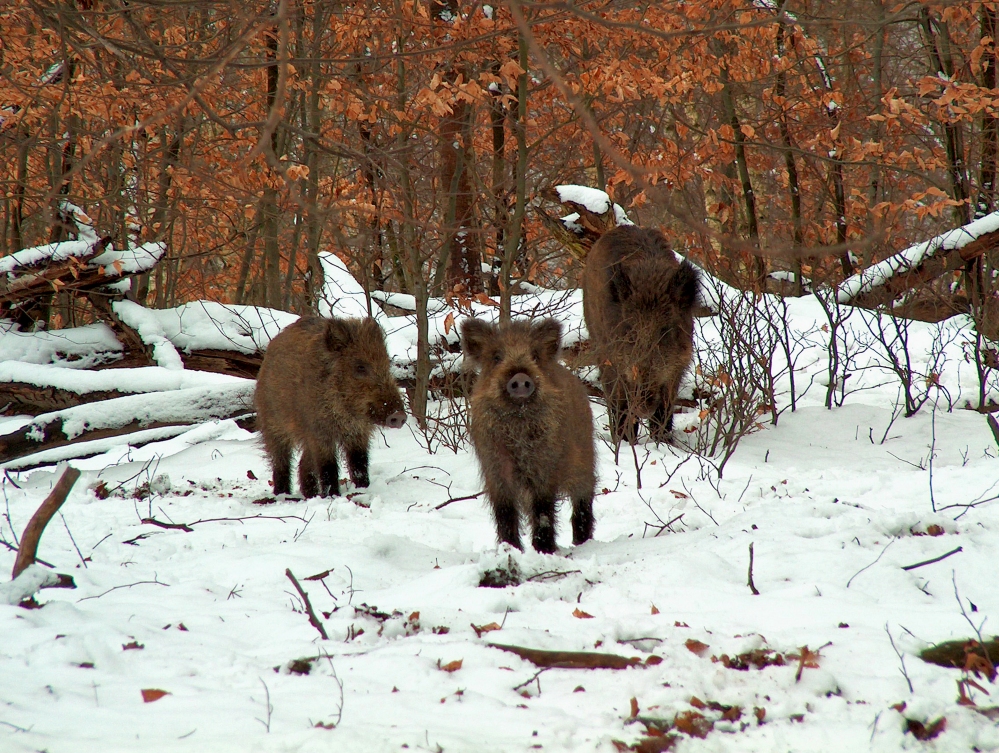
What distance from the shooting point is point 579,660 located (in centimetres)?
261

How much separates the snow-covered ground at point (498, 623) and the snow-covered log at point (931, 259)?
3093 mm

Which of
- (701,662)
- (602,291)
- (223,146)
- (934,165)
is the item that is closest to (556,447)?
(701,662)

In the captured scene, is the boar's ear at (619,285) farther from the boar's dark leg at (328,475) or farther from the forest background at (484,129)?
the boar's dark leg at (328,475)

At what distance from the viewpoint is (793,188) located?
45.8 feet

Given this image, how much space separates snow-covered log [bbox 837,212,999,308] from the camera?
8.05 meters

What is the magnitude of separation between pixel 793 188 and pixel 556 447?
11.0 metres

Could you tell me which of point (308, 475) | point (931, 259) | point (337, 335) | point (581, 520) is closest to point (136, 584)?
point (581, 520)

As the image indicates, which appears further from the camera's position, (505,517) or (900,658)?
(505,517)

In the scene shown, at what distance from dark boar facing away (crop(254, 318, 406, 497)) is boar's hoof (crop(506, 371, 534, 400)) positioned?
7.78 ft

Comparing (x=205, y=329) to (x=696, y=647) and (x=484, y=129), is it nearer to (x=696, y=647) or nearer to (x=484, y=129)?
(x=484, y=129)

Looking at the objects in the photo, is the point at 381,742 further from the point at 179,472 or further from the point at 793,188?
the point at 793,188

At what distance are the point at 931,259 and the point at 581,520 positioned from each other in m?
5.30

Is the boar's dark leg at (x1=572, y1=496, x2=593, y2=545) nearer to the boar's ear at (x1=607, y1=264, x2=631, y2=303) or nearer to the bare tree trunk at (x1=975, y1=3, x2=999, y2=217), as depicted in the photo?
the boar's ear at (x1=607, y1=264, x2=631, y2=303)

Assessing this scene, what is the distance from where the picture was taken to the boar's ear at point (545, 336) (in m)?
4.82
